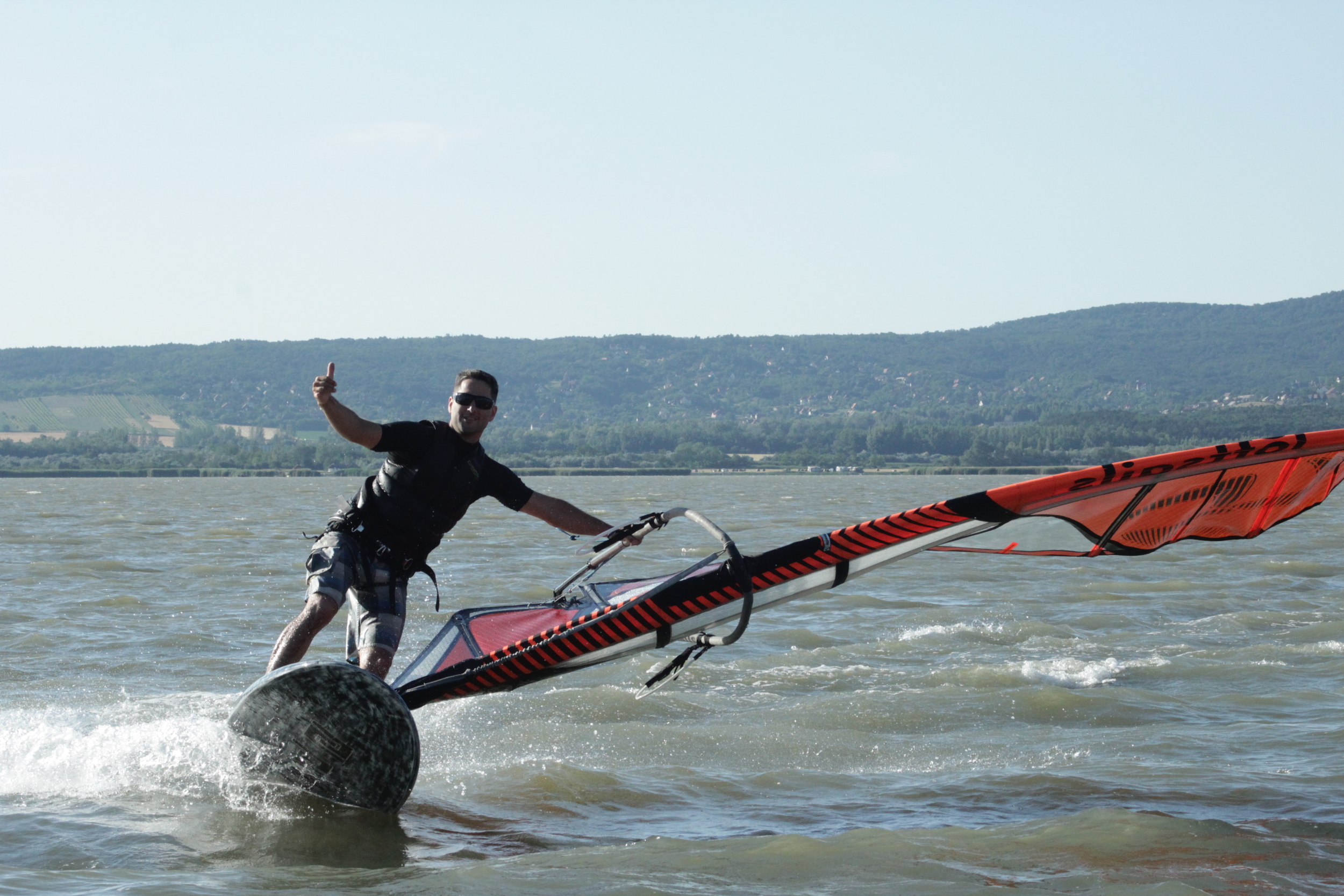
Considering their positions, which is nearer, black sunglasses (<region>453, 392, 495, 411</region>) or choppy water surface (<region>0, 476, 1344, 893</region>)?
choppy water surface (<region>0, 476, 1344, 893</region>)

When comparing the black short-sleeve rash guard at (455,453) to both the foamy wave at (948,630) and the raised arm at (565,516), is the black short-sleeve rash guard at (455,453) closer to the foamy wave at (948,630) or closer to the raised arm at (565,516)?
the raised arm at (565,516)

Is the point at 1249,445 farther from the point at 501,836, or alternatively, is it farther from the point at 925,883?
the point at 501,836

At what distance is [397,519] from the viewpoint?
6.33m

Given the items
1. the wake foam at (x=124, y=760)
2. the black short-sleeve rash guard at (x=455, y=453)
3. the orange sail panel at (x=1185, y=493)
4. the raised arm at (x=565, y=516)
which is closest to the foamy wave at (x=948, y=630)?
the orange sail panel at (x=1185, y=493)

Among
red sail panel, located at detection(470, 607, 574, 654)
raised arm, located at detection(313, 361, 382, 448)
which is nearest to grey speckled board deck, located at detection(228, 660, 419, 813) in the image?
red sail panel, located at detection(470, 607, 574, 654)

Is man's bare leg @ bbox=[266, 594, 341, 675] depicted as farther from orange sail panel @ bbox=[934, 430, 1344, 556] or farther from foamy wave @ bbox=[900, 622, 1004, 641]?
foamy wave @ bbox=[900, 622, 1004, 641]

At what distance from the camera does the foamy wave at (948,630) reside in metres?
11.6

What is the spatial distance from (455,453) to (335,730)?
1361mm

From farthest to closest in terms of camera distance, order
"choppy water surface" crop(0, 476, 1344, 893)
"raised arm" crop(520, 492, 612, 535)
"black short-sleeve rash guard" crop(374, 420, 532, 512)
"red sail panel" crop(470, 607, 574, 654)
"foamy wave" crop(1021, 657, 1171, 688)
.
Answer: "foamy wave" crop(1021, 657, 1171, 688)
"red sail panel" crop(470, 607, 574, 654)
"raised arm" crop(520, 492, 612, 535)
"black short-sleeve rash guard" crop(374, 420, 532, 512)
"choppy water surface" crop(0, 476, 1344, 893)

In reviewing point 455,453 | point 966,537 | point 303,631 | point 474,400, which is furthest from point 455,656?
point 966,537

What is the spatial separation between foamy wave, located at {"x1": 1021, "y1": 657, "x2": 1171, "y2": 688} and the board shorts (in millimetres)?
4771

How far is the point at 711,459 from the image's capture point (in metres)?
148

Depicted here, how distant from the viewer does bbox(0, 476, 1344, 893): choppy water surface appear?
5129 millimetres

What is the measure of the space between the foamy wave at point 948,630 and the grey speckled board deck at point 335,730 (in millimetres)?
6307
